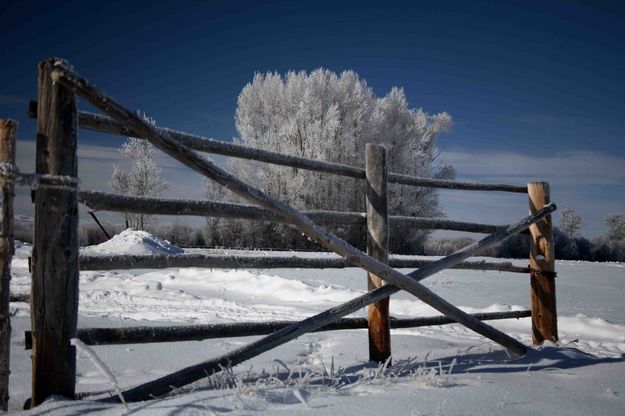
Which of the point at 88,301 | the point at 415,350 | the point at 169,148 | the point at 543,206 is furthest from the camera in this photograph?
the point at 88,301

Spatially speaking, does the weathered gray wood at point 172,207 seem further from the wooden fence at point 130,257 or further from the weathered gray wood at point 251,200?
the weathered gray wood at point 251,200

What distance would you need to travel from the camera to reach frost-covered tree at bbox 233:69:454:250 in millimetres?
21922

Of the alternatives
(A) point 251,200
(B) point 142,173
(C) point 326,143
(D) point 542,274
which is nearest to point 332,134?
(C) point 326,143

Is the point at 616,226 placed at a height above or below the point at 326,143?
below

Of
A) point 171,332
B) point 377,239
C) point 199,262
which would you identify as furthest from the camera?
point 377,239

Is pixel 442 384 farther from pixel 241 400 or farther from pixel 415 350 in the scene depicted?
pixel 415 350

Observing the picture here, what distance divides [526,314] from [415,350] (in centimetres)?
128

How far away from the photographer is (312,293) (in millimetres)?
6617

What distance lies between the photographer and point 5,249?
5.42 ft

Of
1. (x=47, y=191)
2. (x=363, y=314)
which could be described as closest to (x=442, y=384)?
(x=47, y=191)

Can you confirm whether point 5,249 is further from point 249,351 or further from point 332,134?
point 332,134

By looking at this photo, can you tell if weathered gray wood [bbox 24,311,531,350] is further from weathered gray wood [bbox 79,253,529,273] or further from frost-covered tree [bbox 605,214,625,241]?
frost-covered tree [bbox 605,214,625,241]

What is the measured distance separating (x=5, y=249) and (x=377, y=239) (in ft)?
6.46

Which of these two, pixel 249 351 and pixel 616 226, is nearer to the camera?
pixel 249 351
